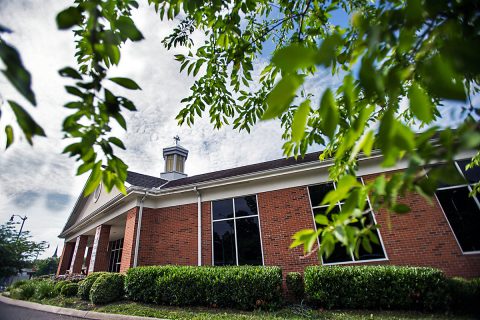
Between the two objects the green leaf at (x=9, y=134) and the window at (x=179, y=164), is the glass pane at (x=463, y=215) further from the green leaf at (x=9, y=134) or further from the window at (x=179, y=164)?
the window at (x=179, y=164)

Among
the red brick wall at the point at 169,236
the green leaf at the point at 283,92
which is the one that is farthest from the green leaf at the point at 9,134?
the red brick wall at the point at 169,236

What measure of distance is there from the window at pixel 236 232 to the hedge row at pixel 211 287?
1855 millimetres

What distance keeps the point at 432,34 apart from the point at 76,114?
1304 mm

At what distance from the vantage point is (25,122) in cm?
70

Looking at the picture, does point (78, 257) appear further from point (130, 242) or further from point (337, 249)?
point (337, 249)

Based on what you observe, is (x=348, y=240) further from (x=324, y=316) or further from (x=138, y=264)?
(x=138, y=264)

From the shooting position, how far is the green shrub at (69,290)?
1114cm

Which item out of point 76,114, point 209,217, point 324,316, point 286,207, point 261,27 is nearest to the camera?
point 76,114

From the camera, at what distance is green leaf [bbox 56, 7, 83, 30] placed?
0.75 m

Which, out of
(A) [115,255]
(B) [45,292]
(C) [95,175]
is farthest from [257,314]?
(A) [115,255]

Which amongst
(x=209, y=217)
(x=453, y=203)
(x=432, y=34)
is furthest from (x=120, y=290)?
(x=453, y=203)

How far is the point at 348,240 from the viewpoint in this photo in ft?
2.72

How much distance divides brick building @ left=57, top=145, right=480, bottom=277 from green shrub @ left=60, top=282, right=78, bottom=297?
1.44m

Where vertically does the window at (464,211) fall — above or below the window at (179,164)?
below
